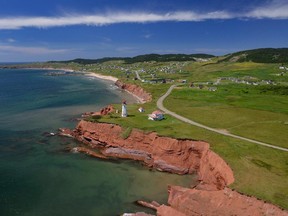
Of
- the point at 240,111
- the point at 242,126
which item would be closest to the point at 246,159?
the point at 242,126

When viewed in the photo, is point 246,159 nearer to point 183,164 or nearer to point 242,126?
point 183,164

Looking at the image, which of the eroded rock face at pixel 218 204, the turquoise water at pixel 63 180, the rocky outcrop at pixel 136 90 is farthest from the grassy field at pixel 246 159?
the rocky outcrop at pixel 136 90

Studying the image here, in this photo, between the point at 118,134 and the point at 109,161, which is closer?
the point at 109,161

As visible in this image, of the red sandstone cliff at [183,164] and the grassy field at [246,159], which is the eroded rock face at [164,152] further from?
the grassy field at [246,159]

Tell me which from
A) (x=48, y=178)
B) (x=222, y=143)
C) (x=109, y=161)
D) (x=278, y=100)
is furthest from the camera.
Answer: (x=278, y=100)

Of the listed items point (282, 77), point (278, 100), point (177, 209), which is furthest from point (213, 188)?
point (282, 77)

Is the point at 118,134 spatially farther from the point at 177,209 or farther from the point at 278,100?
the point at 278,100
